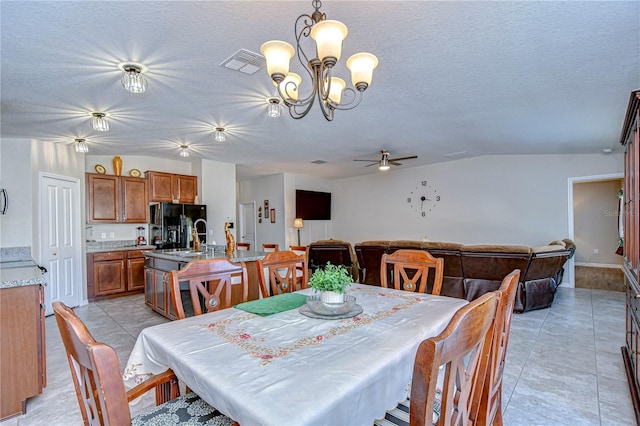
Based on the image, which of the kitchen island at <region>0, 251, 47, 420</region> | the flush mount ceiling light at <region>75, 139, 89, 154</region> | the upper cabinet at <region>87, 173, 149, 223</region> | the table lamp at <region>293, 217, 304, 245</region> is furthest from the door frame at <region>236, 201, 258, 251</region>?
the kitchen island at <region>0, 251, 47, 420</region>

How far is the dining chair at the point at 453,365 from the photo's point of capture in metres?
0.75

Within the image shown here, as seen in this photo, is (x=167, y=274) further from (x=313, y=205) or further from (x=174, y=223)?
(x=313, y=205)

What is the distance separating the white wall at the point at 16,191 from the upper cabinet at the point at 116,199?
1.35 metres

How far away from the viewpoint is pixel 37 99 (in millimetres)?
3102

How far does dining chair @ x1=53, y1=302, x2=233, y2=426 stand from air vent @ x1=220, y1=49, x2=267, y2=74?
2041 mm

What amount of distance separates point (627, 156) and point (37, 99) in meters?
5.46

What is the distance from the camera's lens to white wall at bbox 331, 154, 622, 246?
6.08m

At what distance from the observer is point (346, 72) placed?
8.98 feet

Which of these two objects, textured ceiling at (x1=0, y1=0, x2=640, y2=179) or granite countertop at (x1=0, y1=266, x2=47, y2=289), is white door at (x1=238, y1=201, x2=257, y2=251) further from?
granite countertop at (x1=0, y1=266, x2=47, y2=289)

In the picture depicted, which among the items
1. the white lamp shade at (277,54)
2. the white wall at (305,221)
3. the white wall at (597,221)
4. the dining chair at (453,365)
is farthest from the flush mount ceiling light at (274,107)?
the white wall at (597,221)

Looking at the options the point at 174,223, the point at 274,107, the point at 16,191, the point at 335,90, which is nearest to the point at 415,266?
the point at 335,90

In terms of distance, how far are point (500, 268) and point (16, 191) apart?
21.7 feet

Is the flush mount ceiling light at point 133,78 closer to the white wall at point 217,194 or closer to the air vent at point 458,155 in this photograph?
the white wall at point 217,194

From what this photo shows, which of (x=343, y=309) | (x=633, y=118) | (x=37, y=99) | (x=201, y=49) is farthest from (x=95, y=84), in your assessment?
(x=633, y=118)
